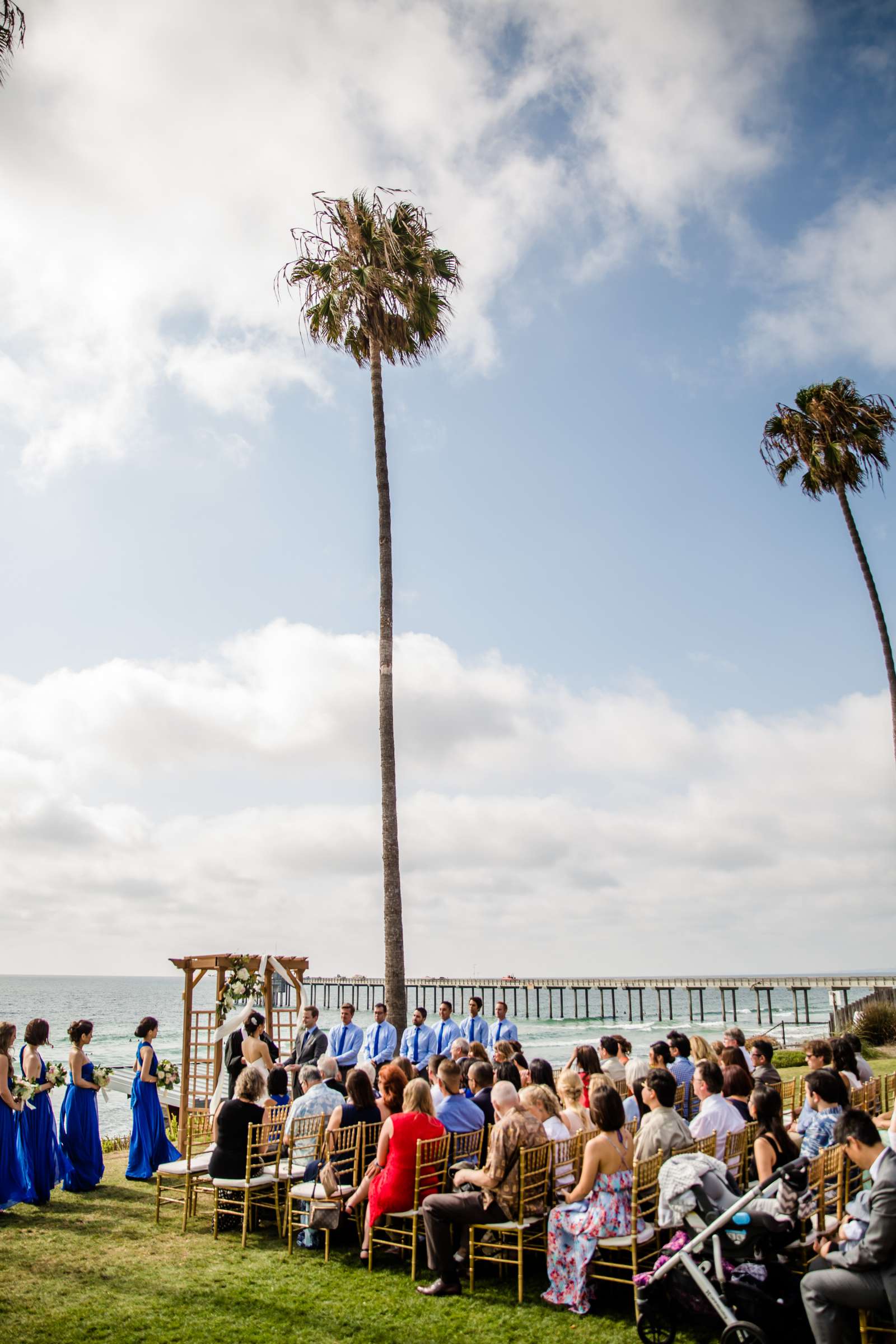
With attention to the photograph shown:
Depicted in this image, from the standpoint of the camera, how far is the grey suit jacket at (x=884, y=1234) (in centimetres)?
446

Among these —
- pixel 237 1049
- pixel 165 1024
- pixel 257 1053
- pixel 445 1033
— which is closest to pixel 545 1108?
pixel 257 1053

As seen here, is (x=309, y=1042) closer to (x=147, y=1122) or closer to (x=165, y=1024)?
(x=147, y=1122)

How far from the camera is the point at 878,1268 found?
455 centimetres

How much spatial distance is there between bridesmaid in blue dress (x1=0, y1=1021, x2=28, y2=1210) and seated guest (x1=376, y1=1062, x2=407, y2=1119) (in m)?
3.93

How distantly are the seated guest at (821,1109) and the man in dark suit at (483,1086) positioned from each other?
2.88 metres

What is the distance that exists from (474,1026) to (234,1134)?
25.3ft

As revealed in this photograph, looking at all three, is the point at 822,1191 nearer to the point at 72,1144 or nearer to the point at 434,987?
the point at 72,1144

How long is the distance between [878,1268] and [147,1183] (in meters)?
8.85

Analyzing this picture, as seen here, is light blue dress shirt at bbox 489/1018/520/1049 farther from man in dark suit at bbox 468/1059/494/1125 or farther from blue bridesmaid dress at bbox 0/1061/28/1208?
blue bridesmaid dress at bbox 0/1061/28/1208

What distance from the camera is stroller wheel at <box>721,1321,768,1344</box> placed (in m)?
4.93

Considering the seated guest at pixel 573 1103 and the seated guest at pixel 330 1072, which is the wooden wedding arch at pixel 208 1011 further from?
the seated guest at pixel 573 1103

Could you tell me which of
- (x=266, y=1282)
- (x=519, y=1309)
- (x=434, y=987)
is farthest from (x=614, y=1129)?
(x=434, y=987)

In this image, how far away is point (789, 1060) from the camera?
22.0 m

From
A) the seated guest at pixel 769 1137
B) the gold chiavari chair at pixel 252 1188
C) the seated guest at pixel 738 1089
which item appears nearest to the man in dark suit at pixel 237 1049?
the gold chiavari chair at pixel 252 1188
